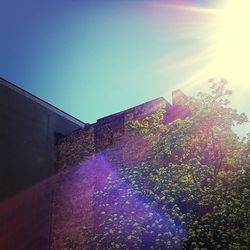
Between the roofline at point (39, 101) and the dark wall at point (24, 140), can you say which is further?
the roofline at point (39, 101)

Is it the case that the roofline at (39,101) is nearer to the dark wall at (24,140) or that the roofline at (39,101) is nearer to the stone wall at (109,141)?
the dark wall at (24,140)

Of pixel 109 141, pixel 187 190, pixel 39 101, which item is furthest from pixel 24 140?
pixel 187 190

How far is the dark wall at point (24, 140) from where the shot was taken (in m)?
15.2

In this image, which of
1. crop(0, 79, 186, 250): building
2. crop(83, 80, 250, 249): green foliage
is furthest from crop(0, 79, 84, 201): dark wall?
crop(83, 80, 250, 249): green foliage

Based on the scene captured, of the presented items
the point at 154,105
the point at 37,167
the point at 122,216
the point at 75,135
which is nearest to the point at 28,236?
the point at 37,167

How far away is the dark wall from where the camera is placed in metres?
15.2

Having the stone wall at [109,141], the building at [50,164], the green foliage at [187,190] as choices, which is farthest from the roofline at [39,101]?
the green foliage at [187,190]

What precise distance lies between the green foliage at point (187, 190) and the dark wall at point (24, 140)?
716 cm

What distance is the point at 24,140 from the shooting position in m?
16.1

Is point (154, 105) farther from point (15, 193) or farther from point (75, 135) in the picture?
point (15, 193)

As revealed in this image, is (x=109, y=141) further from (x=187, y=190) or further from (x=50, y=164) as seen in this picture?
(x=187, y=190)

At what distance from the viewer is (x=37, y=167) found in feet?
54.4

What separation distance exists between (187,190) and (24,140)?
9.49 m

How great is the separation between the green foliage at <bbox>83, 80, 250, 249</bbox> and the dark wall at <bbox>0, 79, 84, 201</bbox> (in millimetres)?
7158
